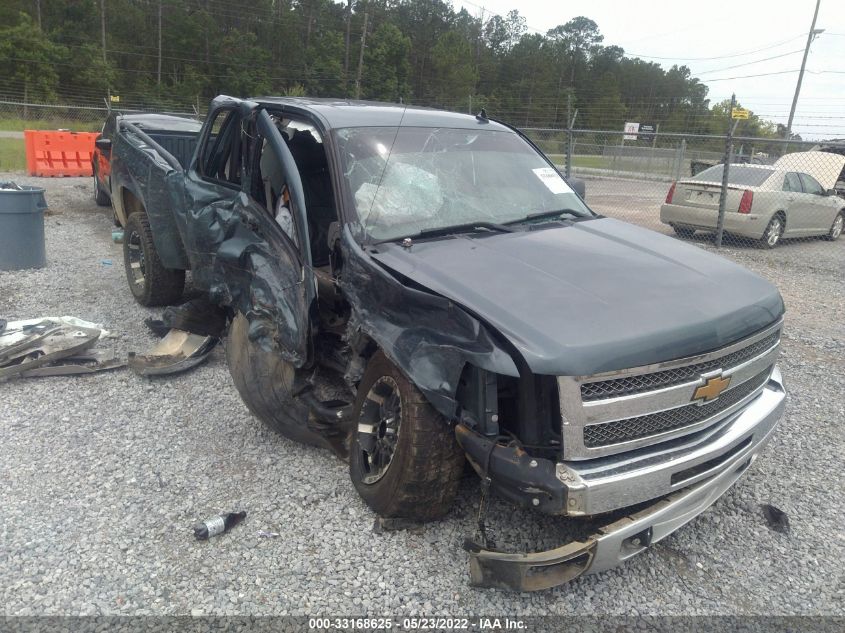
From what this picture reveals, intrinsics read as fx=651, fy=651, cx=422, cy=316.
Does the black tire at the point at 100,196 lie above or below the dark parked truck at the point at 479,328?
below

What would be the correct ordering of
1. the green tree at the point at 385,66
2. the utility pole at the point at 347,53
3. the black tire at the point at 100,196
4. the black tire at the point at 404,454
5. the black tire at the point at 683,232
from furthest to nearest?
the utility pole at the point at 347,53
the green tree at the point at 385,66
the black tire at the point at 683,232
the black tire at the point at 100,196
the black tire at the point at 404,454

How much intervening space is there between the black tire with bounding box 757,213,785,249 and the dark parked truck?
8.56m

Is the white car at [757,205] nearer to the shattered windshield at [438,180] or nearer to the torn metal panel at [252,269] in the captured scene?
the shattered windshield at [438,180]

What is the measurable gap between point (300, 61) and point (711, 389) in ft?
189

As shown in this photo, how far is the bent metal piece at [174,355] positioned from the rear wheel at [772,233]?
9.96m

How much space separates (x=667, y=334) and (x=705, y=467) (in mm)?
687

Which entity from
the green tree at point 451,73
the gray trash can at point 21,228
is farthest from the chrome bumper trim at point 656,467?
the green tree at point 451,73

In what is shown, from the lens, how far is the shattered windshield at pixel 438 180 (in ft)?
11.5

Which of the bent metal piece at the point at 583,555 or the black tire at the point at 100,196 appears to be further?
the black tire at the point at 100,196

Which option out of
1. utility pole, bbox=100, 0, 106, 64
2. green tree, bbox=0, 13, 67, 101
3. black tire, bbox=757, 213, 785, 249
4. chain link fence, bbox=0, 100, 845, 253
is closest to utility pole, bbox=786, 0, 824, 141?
chain link fence, bbox=0, 100, 845, 253

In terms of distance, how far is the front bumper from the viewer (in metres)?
2.46

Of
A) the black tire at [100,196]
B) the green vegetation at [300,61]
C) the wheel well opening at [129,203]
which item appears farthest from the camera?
the green vegetation at [300,61]

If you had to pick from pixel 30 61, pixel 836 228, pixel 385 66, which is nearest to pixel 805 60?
pixel 836 228

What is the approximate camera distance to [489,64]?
67875 mm
